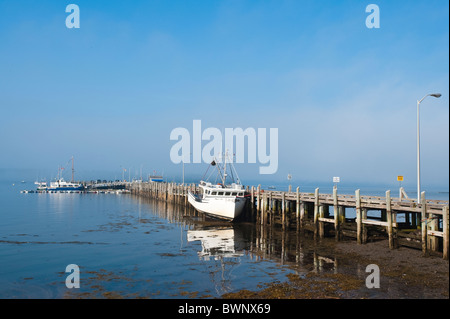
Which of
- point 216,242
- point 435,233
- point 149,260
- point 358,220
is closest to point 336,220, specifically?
point 358,220

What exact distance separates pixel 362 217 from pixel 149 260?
53.3 feet

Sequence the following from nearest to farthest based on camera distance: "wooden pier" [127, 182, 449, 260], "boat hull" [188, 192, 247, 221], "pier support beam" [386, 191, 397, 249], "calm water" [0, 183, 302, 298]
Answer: "calm water" [0, 183, 302, 298]
"wooden pier" [127, 182, 449, 260]
"pier support beam" [386, 191, 397, 249]
"boat hull" [188, 192, 247, 221]

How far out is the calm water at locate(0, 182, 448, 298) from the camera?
→ 1706cm

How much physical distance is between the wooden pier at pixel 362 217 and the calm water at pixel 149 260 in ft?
7.39

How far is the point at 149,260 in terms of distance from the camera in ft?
76.9

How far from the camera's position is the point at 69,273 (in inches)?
786

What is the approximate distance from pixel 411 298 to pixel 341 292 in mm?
2864

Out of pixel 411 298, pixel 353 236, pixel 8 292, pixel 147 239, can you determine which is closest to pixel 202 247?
pixel 147 239

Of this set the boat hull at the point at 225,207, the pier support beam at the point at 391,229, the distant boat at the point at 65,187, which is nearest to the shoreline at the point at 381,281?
the pier support beam at the point at 391,229

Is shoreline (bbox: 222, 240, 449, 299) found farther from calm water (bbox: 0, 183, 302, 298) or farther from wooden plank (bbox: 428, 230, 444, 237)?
calm water (bbox: 0, 183, 302, 298)

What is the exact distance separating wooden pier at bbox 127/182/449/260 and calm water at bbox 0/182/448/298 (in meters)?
2.25

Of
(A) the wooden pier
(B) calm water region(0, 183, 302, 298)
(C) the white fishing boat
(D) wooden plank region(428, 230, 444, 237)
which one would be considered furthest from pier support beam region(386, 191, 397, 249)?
(C) the white fishing boat
